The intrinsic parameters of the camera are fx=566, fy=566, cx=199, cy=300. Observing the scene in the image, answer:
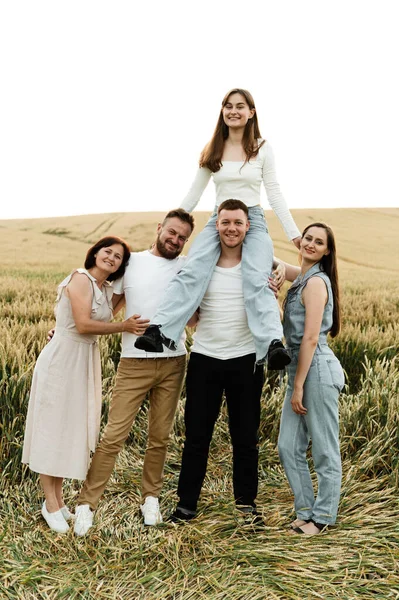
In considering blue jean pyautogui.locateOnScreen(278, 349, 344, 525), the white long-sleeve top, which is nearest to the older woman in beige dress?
the white long-sleeve top

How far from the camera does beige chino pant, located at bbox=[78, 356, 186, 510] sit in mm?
3611

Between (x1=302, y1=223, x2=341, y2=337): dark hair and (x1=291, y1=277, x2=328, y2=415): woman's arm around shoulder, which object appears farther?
(x1=302, y1=223, x2=341, y2=337): dark hair

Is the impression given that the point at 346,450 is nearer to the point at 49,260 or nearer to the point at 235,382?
the point at 235,382

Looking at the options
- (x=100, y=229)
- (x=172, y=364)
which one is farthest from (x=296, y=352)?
(x=100, y=229)

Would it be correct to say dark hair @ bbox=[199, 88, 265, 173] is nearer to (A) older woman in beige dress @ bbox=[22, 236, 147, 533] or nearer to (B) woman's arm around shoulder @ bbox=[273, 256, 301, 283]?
(B) woman's arm around shoulder @ bbox=[273, 256, 301, 283]

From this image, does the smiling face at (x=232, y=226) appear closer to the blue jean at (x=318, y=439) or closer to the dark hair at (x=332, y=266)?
the dark hair at (x=332, y=266)

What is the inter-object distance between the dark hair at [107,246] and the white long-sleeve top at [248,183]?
0.66m

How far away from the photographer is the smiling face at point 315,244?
3.48 meters

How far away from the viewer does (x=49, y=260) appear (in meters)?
16.6

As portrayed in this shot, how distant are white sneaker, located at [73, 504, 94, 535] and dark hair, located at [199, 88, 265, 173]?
241 cm

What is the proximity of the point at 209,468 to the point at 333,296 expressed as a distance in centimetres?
184

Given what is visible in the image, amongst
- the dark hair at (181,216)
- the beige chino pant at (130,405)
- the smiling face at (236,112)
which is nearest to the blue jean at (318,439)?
the beige chino pant at (130,405)

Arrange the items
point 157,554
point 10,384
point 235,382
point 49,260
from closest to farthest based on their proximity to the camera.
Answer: point 157,554 < point 235,382 < point 10,384 < point 49,260

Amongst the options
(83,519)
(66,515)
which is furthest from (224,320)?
(66,515)
